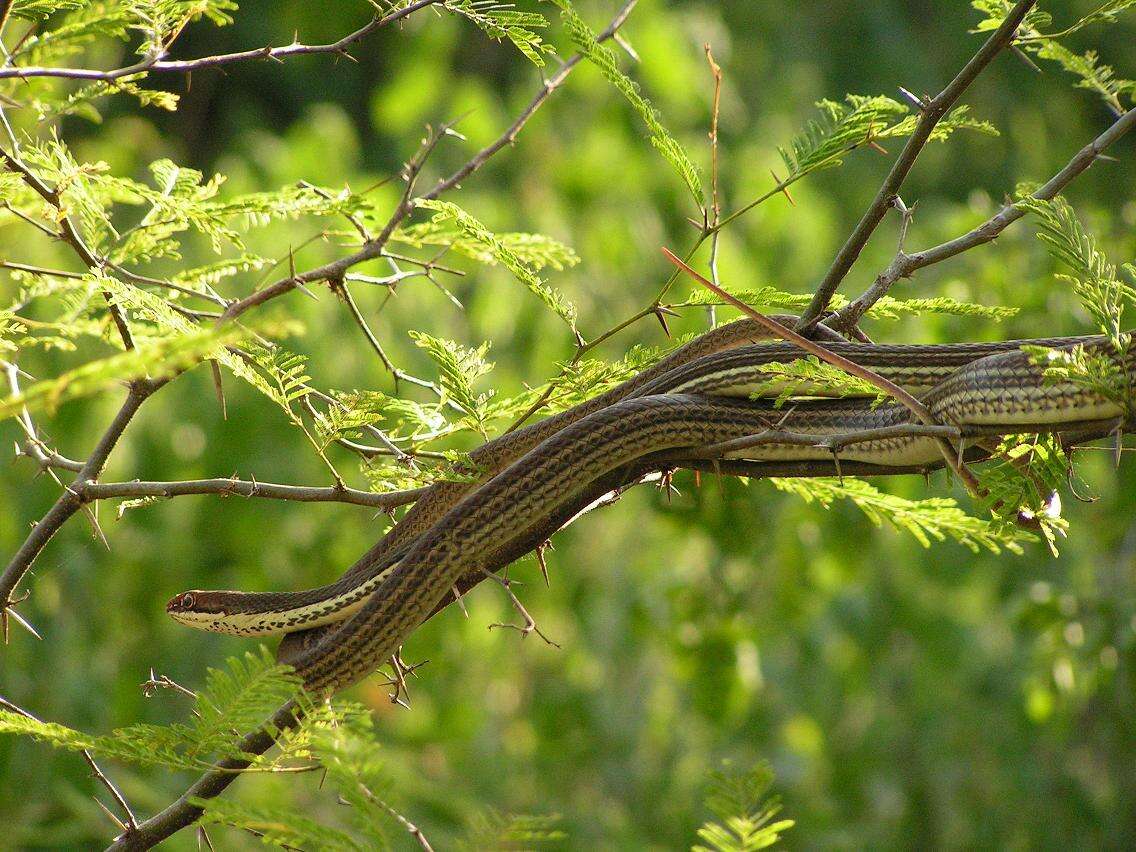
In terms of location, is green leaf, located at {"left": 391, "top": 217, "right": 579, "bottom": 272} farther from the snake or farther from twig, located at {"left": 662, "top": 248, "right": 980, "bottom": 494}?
twig, located at {"left": 662, "top": 248, "right": 980, "bottom": 494}

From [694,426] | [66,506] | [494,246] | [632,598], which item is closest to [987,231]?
[694,426]

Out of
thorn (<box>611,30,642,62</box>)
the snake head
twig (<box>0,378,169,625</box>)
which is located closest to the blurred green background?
the snake head

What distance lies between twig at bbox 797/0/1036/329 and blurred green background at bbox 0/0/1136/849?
2.74 m

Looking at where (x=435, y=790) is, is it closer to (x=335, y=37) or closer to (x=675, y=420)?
(x=675, y=420)

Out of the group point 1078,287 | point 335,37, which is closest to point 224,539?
point 1078,287

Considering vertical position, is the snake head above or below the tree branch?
above

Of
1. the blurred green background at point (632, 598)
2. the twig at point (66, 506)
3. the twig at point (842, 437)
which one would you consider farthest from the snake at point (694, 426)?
the blurred green background at point (632, 598)

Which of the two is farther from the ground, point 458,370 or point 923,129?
point 923,129

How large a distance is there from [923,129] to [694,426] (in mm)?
755

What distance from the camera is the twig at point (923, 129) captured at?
6.24 feet

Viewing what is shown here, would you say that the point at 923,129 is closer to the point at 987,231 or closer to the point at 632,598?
the point at 987,231

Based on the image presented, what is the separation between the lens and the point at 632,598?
6016mm

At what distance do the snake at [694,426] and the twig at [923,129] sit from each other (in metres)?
0.31

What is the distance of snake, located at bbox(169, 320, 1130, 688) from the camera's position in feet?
7.17
